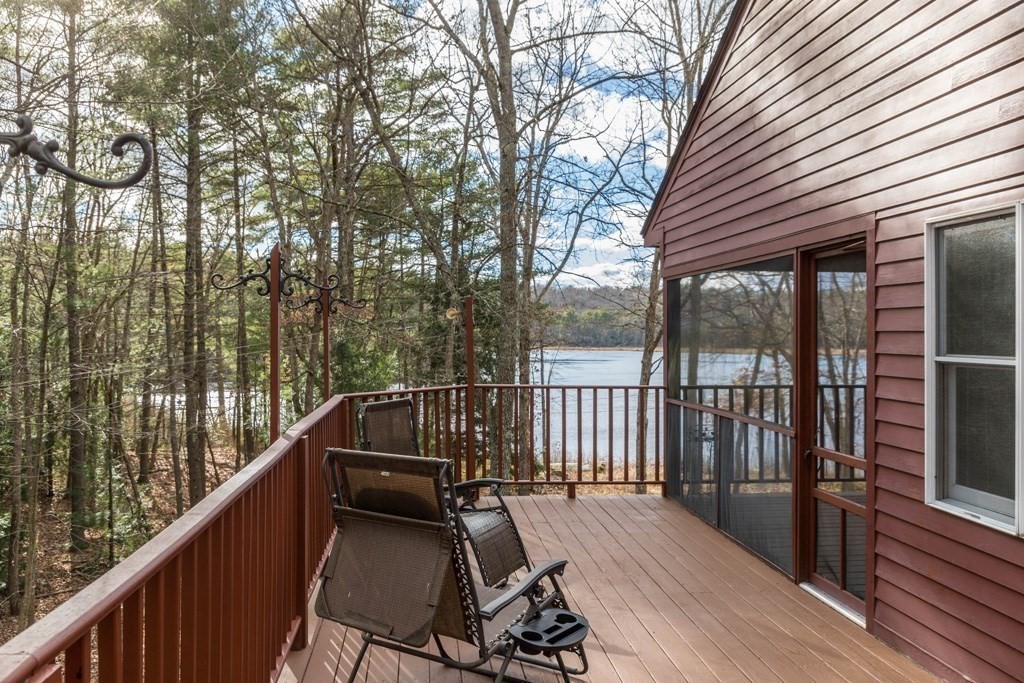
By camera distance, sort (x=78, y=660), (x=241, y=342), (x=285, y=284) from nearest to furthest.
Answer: (x=78, y=660), (x=285, y=284), (x=241, y=342)

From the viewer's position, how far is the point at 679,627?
3.49 m

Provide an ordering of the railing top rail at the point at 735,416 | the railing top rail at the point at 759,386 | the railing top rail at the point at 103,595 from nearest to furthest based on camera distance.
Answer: the railing top rail at the point at 103,595 < the railing top rail at the point at 759,386 < the railing top rail at the point at 735,416

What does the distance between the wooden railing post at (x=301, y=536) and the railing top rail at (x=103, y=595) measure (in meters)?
1.06

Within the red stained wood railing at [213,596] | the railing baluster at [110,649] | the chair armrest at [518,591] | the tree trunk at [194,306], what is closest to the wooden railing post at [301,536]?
the red stained wood railing at [213,596]

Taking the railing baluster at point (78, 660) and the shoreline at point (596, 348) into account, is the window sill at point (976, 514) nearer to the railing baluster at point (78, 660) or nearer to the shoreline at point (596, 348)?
the railing baluster at point (78, 660)

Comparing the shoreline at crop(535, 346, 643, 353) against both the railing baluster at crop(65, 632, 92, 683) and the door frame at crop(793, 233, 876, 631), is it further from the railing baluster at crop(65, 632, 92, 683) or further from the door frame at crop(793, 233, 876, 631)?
the railing baluster at crop(65, 632, 92, 683)

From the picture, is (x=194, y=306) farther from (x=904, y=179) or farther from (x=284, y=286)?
(x=904, y=179)

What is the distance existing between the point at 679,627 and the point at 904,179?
238 centimetres

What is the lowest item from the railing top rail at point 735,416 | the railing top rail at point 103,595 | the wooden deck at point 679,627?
the wooden deck at point 679,627

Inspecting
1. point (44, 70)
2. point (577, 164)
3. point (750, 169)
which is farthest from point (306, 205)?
point (750, 169)

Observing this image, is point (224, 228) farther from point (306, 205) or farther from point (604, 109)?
point (604, 109)

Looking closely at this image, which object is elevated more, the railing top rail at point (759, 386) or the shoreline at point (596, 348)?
the shoreline at point (596, 348)

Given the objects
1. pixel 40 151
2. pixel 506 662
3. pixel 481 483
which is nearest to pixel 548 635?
pixel 506 662

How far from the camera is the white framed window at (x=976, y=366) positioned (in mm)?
2590
